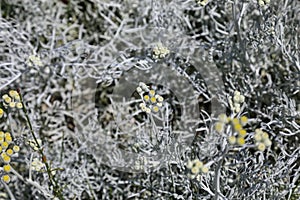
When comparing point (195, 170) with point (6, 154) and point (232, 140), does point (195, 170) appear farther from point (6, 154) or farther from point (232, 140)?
point (6, 154)

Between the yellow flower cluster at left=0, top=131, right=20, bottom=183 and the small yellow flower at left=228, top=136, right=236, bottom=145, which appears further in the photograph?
the yellow flower cluster at left=0, top=131, right=20, bottom=183

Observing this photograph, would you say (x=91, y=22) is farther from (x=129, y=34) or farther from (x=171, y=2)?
(x=171, y=2)

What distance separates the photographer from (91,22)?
68.3 inches

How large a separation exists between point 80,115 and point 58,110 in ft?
0.25

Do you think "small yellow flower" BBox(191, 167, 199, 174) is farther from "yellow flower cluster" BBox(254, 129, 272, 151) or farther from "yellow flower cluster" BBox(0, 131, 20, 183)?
"yellow flower cluster" BBox(0, 131, 20, 183)

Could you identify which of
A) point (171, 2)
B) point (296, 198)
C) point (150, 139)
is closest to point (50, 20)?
point (171, 2)

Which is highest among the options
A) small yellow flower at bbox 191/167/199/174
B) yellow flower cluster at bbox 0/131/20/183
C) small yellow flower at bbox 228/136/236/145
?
small yellow flower at bbox 228/136/236/145

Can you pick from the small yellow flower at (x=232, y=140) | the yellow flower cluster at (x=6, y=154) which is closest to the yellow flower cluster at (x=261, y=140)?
the small yellow flower at (x=232, y=140)

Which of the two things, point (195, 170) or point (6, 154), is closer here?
point (195, 170)

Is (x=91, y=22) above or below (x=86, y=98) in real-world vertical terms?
above

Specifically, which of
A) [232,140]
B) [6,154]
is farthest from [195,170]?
[6,154]

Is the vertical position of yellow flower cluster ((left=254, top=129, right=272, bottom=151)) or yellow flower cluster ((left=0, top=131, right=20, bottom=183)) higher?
yellow flower cluster ((left=254, top=129, right=272, bottom=151))

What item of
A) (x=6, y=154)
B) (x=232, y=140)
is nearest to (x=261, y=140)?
(x=232, y=140)

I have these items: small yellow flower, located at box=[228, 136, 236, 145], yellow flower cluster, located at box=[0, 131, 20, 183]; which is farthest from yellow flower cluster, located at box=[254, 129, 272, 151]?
yellow flower cluster, located at box=[0, 131, 20, 183]
